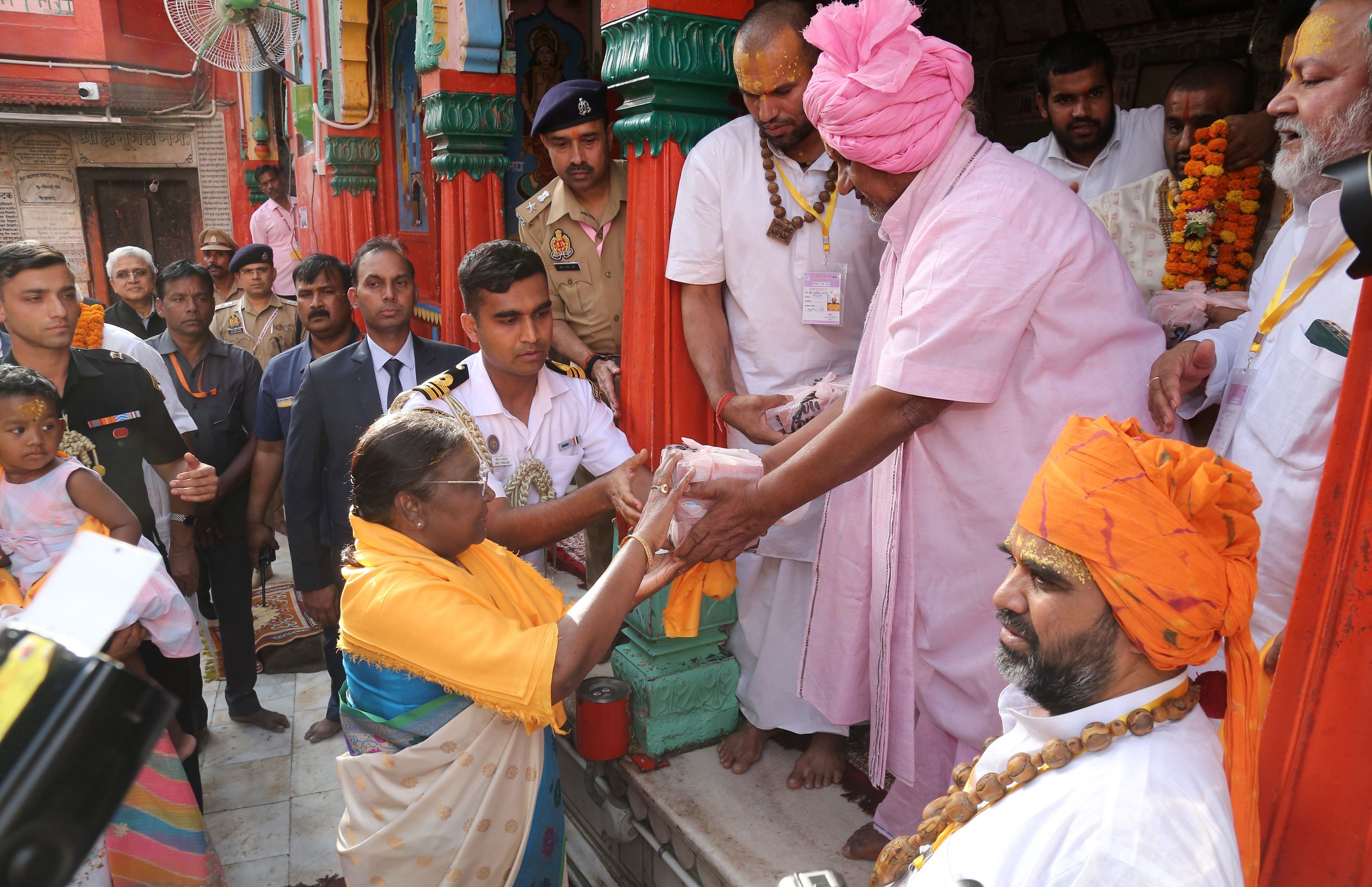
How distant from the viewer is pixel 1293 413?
1.73 m

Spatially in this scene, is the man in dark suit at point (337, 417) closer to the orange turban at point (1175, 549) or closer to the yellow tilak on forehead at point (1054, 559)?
the yellow tilak on forehead at point (1054, 559)

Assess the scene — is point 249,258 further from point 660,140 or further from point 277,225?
point 277,225

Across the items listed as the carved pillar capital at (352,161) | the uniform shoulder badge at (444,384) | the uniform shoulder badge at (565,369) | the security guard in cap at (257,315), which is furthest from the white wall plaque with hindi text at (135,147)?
the uniform shoulder badge at (444,384)

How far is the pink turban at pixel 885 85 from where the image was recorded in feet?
6.62

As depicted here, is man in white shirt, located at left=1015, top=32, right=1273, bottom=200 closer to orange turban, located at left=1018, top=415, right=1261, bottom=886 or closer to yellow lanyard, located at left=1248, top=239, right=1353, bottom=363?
yellow lanyard, located at left=1248, top=239, right=1353, bottom=363

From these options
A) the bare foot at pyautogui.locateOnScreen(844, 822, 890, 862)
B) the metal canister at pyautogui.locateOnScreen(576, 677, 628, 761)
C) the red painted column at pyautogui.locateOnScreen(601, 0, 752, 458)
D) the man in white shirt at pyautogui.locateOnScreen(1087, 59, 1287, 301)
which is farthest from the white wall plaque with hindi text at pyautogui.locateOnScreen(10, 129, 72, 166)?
the bare foot at pyautogui.locateOnScreen(844, 822, 890, 862)

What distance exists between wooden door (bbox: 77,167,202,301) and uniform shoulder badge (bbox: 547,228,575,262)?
575 inches

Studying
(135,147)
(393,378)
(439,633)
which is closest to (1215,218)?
(439,633)

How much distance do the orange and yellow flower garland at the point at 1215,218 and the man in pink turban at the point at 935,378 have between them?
0.73 metres

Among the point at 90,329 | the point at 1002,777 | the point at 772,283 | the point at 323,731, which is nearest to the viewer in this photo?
the point at 1002,777

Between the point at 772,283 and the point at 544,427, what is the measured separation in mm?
861

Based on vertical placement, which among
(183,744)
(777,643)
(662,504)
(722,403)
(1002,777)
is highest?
(722,403)

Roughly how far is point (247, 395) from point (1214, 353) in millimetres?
4167

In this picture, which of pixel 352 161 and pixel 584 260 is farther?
pixel 352 161
